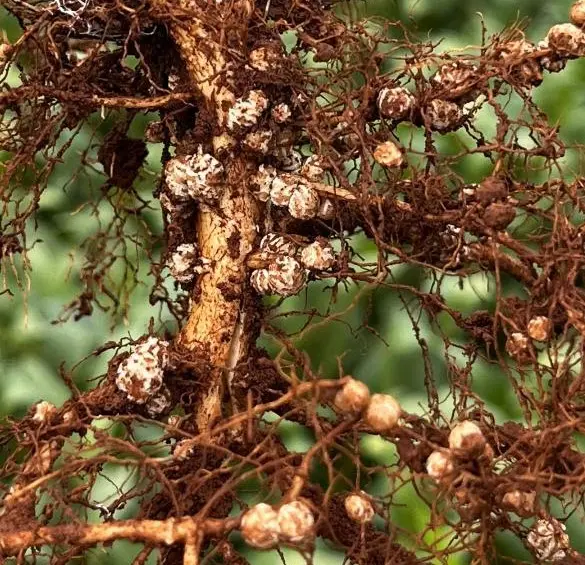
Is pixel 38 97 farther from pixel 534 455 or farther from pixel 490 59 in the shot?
pixel 534 455

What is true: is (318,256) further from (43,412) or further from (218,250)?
(43,412)

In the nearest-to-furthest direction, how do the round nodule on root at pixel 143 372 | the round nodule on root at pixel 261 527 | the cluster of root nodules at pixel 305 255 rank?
1. the round nodule on root at pixel 261 527
2. the cluster of root nodules at pixel 305 255
3. the round nodule on root at pixel 143 372

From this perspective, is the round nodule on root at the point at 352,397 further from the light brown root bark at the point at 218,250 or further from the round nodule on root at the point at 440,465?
the light brown root bark at the point at 218,250

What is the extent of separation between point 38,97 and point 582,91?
966mm

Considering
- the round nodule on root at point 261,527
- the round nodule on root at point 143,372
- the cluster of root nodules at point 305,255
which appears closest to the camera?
the round nodule on root at point 261,527

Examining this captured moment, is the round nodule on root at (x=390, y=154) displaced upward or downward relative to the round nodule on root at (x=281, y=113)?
downward

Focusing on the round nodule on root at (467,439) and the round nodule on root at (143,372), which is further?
the round nodule on root at (143,372)

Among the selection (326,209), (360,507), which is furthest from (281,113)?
(360,507)

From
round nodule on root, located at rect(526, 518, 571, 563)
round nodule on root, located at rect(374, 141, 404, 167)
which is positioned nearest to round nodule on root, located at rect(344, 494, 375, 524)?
round nodule on root, located at rect(526, 518, 571, 563)

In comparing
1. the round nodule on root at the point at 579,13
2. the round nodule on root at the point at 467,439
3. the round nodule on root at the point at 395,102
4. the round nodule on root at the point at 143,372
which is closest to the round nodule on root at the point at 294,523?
the round nodule on root at the point at 467,439

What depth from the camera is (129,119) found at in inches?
35.2

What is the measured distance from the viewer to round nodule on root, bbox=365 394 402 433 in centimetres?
57

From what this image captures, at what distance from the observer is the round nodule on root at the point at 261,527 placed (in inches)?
21.0

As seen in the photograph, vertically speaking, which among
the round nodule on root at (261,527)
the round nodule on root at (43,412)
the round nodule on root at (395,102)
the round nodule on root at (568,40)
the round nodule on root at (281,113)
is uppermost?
the round nodule on root at (568,40)
